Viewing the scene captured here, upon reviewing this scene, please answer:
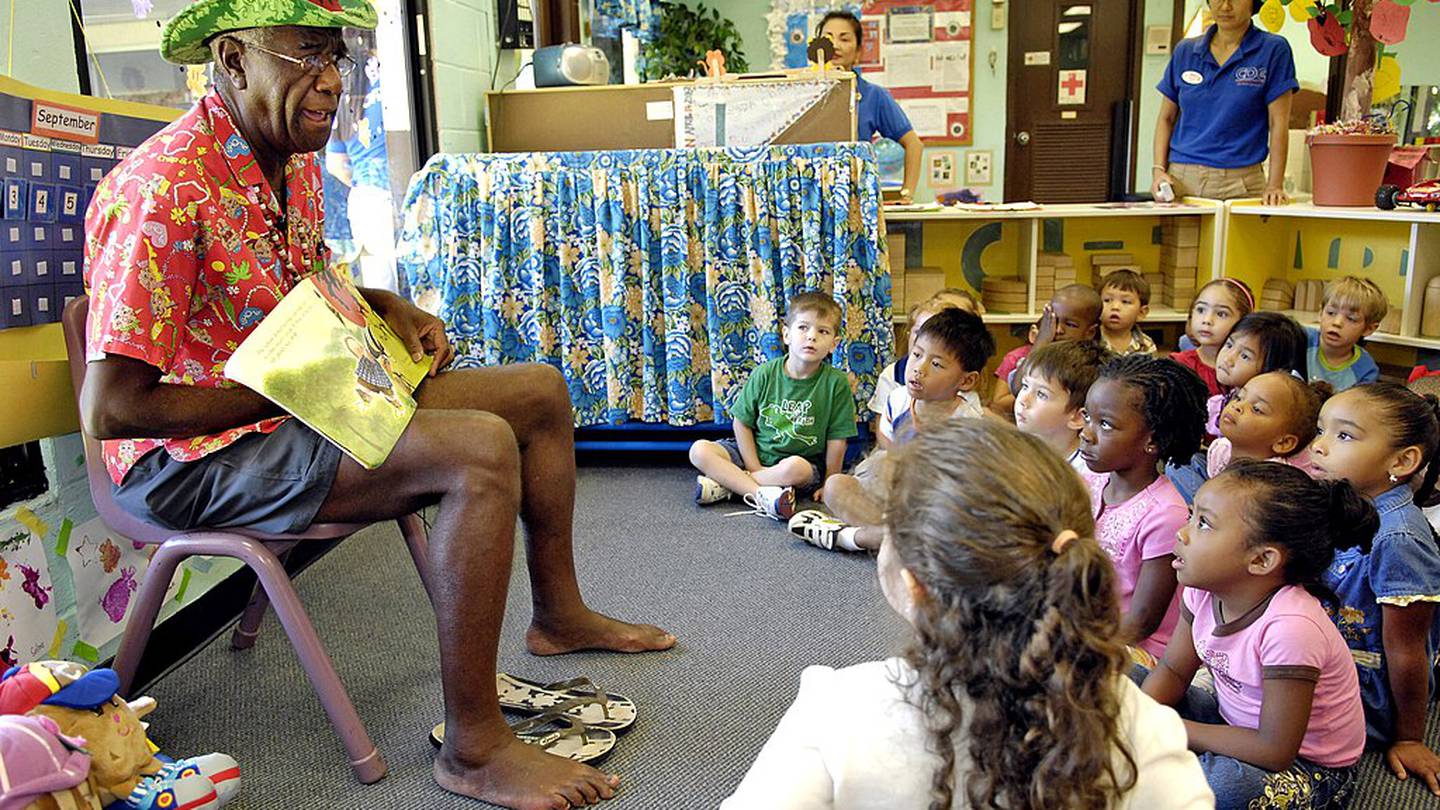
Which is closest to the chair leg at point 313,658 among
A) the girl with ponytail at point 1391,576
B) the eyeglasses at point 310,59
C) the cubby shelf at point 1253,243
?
the eyeglasses at point 310,59

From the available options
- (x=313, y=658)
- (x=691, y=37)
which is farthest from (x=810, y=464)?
(x=691, y=37)

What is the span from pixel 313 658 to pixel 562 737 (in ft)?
1.34

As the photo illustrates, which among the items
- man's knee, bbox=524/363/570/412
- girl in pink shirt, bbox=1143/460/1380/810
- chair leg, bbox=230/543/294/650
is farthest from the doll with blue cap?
girl in pink shirt, bbox=1143/460/1380/810

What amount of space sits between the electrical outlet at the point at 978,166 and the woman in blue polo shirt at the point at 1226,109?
287 centimetres

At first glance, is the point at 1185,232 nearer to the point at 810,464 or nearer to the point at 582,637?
the point at 810,464

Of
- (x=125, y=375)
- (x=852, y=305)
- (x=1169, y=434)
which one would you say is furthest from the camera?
(x=852, y=305)

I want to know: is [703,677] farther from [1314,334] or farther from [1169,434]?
[1314,334]

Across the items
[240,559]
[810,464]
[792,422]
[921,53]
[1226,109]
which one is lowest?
[810,464]

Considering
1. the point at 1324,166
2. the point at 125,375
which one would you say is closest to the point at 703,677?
the point at 125,375

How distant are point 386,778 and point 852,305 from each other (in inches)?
75.2

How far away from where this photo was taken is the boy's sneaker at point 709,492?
10.1 ft

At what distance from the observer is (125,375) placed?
156cm

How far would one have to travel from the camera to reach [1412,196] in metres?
3.09

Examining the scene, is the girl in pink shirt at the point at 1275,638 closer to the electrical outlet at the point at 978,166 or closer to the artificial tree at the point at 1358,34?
the artificial tree at the point at 1358,34
